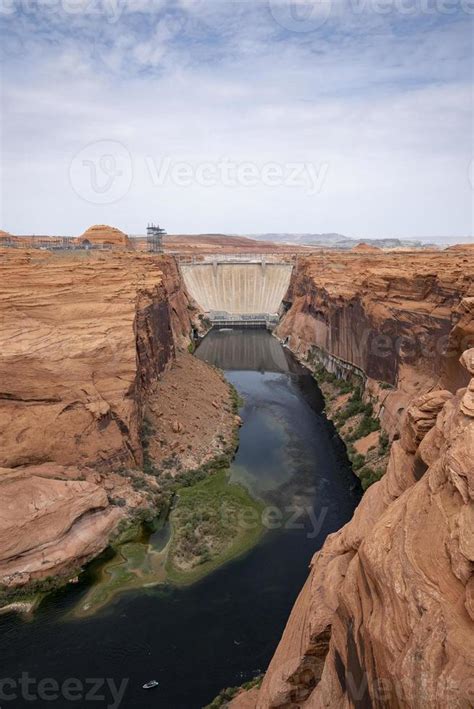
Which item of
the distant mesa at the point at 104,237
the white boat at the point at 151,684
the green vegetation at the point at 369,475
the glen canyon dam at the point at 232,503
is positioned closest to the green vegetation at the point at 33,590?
the glen canyon dam at the point at 232,503

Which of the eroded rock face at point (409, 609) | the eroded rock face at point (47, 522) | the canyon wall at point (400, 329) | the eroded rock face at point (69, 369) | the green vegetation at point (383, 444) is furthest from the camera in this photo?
the green vegetation at point (383, 444)

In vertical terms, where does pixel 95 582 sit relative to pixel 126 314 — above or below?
below

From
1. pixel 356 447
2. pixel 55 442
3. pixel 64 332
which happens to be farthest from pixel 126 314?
pixel 356 447

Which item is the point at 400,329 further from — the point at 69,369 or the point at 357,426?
the point at 69,369

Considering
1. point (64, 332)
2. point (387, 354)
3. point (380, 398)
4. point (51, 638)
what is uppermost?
point (64, 332)

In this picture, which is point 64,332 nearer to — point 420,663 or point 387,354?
point 387,354

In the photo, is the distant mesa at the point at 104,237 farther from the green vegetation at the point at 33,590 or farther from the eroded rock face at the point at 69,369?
→ the green vegetation at the point at 33,590
